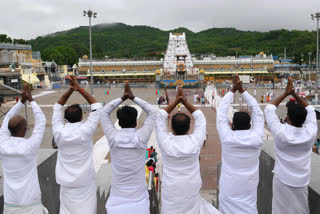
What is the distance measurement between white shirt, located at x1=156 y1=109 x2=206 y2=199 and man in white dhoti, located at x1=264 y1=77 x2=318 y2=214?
974 millimetres

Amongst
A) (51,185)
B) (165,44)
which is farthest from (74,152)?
(165,44)

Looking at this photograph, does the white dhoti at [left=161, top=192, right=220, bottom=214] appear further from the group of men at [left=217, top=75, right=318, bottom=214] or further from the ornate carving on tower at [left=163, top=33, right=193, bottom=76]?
the ornate carving on tower at [left=163, top=33, right=193, bottom=76]

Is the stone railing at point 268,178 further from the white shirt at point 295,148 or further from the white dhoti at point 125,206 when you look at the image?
the white dhoti at point 125,206

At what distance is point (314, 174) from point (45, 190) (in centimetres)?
361

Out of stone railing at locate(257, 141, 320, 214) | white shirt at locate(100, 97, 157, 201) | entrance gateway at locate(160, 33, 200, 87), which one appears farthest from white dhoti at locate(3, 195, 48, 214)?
entrance gateway at locate(160, 33, 200, 87)

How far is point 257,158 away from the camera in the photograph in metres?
3.04

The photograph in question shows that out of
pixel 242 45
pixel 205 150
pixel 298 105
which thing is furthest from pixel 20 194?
pixel 242 45

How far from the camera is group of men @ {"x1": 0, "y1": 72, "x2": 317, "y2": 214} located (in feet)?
9.36

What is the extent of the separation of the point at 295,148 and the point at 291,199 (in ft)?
2.00

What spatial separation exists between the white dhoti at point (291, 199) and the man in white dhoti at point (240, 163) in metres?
0.40

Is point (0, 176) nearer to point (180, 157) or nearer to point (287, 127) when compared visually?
point (180, 157)

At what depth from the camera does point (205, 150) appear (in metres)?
10.7

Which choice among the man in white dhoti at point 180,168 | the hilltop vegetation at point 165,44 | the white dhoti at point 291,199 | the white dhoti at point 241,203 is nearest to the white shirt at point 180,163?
the man in white dhoti at point 180,168

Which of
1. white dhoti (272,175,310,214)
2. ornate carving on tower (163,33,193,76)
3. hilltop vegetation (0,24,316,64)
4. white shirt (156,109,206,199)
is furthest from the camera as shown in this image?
hilltop vegetation (0,24,316,64)
